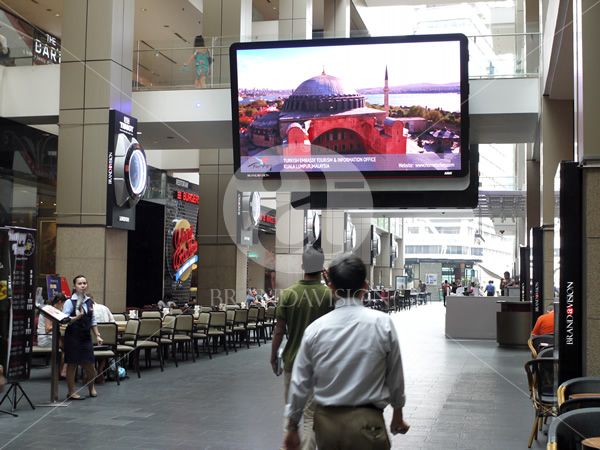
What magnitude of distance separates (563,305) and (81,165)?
9.34 m

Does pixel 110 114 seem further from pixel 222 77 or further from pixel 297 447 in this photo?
pixel 297 447

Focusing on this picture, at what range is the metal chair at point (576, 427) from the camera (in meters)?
3.72

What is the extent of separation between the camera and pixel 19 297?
24.5ft

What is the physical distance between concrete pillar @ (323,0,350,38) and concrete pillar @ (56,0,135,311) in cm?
1173

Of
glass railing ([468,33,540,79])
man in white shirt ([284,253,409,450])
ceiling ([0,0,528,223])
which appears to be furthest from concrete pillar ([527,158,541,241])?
man in white shirt ([284,253,409,450])

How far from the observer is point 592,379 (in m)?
4.79

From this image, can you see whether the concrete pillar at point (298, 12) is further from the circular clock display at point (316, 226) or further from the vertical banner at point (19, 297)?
the vertical banner at point (19, 297)

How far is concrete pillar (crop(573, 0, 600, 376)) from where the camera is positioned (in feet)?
17.1

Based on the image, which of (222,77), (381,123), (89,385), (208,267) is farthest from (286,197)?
(89,385)

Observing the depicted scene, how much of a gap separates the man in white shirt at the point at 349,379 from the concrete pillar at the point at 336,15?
70.6 ft

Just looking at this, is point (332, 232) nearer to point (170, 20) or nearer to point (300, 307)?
point (170, 20)

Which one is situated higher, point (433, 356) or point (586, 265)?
point (586, 265)

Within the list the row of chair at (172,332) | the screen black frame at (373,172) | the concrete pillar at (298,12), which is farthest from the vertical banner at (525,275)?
the concrete pillar at (298,12)

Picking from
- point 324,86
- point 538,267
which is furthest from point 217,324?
point 538,267
